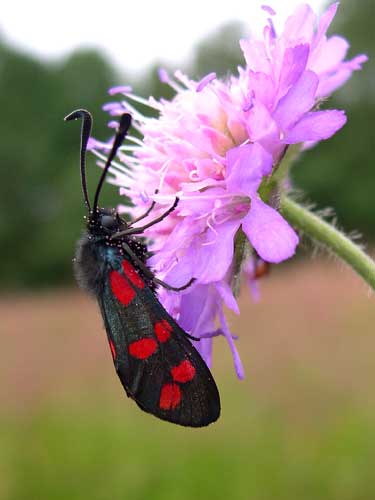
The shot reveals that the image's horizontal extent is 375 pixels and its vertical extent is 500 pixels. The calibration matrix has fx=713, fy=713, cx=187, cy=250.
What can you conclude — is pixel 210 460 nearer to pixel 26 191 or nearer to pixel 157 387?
pixel 157 387

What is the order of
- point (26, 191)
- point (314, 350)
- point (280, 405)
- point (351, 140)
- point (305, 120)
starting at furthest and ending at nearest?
point (26, 191)
point (351, 140)
point (314, 350)
point (280, 405)
point (305, 120)

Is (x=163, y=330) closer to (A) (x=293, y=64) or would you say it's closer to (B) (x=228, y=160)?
(B) (x=228, y=160)

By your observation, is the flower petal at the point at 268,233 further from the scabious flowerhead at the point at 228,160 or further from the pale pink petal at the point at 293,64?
the pale pink petal at the point at 293,64

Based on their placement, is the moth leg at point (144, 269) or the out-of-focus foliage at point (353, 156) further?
the out-of-focus foliage at point (353, 156)

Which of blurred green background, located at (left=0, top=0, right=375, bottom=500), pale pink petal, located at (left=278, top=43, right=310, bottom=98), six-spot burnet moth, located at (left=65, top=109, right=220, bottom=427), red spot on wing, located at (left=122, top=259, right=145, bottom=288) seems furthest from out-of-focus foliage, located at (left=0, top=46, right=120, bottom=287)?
pale pink petal, located at (left=278, top=43, right=310, bottom=98)

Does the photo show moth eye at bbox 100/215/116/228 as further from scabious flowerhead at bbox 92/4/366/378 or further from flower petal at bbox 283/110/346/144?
flower petal at bbox 283/110/346/144

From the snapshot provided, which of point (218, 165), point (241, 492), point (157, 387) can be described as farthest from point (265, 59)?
point (241, 492)

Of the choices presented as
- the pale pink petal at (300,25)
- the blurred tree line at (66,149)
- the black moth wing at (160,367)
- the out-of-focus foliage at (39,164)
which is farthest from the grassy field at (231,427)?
the out-of-focus foliage at (39,164)
